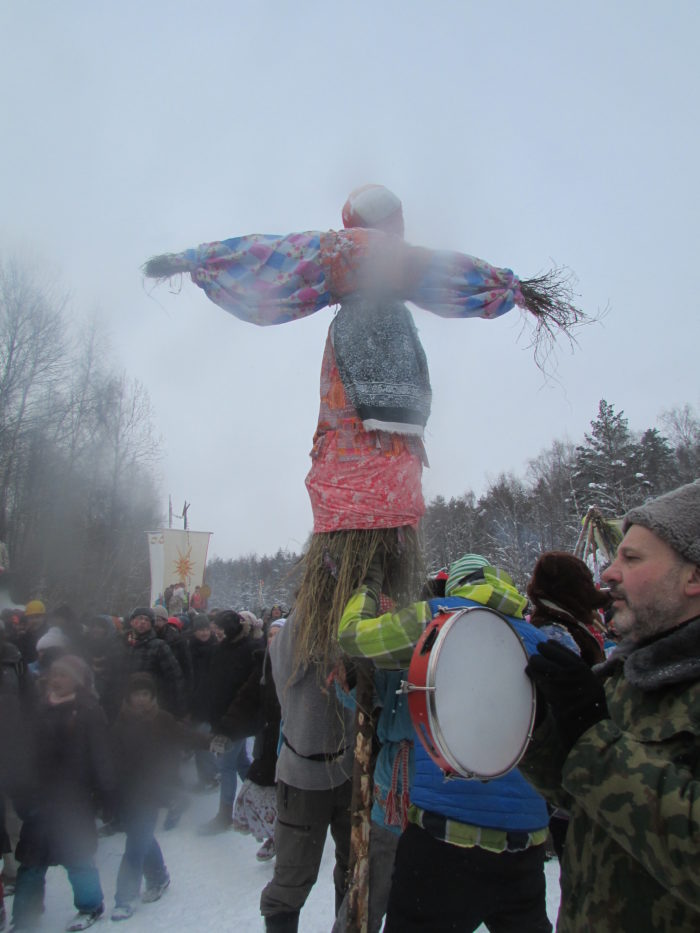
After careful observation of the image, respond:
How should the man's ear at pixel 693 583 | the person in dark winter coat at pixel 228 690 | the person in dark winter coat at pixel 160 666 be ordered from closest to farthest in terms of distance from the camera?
the man's ear at pixel 693 583, the person in dark winter coat at pixel 228 690, the person in dark winter coat at pixel 160 666

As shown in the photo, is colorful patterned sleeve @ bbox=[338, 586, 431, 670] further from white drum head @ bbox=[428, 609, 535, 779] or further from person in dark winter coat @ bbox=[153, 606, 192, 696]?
person in dark winter coat @ bbox=[153, 606, 192, 696]

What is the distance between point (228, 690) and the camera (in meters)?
5.67

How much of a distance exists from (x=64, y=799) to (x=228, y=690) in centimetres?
165

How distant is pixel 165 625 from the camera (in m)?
8.06

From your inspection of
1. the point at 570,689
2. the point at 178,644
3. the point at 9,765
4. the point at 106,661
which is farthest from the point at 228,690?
the point at 570,689

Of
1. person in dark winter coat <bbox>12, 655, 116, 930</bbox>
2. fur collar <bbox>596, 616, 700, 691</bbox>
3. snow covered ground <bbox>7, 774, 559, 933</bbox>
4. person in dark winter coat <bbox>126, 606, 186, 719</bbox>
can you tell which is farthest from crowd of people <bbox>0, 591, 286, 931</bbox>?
fur collar <bbox>596, 616, 700, 691</bbox>

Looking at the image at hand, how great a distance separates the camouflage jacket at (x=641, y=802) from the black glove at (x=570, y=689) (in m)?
0.06

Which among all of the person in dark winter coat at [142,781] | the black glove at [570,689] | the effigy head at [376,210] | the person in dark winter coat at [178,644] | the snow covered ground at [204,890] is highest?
the effigy head at [376,210]

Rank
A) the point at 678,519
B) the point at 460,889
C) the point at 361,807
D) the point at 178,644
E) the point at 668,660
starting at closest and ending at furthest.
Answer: the point at 668,660 → the point at 678,519 → the point at 460,889 → the point at 361,807 → the point at 178,644

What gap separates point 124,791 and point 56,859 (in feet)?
1.88

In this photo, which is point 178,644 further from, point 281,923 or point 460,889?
point 460,889

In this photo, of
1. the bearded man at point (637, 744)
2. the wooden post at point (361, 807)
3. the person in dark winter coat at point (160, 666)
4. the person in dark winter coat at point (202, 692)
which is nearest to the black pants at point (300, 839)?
the wooden post at point (361, 807)

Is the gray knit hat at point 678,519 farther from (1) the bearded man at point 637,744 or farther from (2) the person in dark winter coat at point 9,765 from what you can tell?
(2) the person in dark winter coat at point 9,765

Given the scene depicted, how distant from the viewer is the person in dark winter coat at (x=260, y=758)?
4008mm
